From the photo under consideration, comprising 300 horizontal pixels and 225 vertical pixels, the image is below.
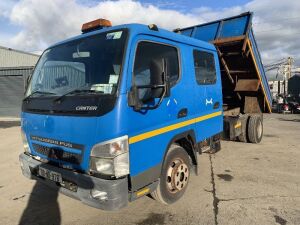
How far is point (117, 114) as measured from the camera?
2.93m

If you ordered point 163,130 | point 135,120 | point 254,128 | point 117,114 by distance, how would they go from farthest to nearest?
point 254,128, point 163,130, point 135,120, point 117,114

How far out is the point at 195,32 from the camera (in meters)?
7.16

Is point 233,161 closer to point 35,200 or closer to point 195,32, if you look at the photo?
point 195,32

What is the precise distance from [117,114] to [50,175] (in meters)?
1.26

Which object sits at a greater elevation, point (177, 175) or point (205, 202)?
point (177, 175)

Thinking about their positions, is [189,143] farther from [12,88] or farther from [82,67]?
[12,88]

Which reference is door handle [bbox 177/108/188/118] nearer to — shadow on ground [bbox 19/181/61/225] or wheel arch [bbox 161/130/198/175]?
wheel arch [bbox 161/130/198/175]

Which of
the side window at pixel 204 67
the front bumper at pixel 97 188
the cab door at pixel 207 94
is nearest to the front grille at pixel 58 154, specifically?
the front bumper at pixel 97 188

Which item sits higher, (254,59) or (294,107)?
(254,59)

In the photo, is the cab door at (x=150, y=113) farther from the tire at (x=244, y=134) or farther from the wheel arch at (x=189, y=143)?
the tire at (x=244, y=134)

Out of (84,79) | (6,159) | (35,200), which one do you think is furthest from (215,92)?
(6,159)

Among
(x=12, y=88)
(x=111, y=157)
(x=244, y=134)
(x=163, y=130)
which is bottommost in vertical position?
(x=244, y=134)

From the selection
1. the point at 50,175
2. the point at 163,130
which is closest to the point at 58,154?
the point at 50,175

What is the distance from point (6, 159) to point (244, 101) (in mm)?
6468
